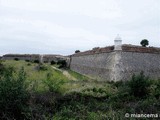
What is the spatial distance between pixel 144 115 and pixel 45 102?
4.30 metres

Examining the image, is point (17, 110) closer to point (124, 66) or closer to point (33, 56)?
point (124, 66)

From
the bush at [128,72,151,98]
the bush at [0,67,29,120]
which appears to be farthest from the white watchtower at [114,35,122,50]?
the bush at [0,67,29,120]

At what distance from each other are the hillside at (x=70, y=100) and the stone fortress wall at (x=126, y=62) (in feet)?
7.10

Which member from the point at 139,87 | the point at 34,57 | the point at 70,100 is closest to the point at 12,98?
the point at 70,100

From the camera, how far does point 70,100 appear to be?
1074cm

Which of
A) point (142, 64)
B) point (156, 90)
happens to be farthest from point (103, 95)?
point (142, 64)

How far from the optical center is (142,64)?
57.8 feet

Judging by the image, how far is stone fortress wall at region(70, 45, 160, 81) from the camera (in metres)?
16.5

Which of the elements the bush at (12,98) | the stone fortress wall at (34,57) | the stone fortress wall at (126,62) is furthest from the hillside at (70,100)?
the stone fortress wall at (34,57)

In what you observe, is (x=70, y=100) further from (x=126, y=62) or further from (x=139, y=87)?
(x=126, y=62)

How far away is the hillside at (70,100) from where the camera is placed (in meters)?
7.55

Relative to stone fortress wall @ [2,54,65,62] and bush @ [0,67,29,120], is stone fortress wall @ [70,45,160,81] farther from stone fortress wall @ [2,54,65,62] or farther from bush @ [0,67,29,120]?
stone fortress wall @ [2,54,65,62]

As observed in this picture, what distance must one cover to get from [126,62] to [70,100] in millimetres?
7549

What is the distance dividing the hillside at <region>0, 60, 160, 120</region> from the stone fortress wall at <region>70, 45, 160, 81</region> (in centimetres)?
217
